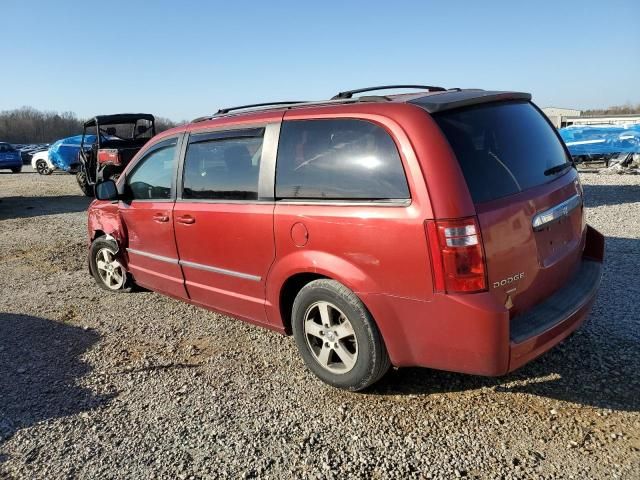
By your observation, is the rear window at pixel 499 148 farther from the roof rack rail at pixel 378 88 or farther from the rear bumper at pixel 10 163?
the rear bumper at pixel 10 163

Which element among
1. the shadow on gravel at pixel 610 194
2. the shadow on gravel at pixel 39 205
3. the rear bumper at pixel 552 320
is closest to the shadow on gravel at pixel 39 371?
the rear bumper at pixel 552 320

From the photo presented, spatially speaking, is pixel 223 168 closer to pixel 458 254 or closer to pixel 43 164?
pixel 458 254

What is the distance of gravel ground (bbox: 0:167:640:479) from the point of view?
259 centimetres

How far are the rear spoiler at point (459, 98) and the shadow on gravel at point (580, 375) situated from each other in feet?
5.97

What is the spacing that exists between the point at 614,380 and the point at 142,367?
3396mm

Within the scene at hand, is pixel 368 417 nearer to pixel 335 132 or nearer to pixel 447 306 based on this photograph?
pixel 447 306

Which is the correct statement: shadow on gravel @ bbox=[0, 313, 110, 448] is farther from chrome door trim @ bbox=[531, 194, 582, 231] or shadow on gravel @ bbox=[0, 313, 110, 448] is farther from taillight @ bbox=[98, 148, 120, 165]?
taillight @ bbox=[98, 148, 120, 165]

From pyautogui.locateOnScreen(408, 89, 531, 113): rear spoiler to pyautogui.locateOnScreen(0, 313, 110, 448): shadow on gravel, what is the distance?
2.91 meters

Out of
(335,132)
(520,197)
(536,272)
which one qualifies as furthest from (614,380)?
(335,132)

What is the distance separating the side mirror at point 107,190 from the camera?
503 centimetres

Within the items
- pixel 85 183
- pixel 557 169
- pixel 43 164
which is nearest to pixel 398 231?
pixel 557 169

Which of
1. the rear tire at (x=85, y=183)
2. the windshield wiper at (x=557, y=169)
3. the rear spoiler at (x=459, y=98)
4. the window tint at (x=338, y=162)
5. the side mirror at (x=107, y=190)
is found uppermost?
the rear spoiler at (x=459, y=98)

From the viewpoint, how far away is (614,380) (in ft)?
10.4

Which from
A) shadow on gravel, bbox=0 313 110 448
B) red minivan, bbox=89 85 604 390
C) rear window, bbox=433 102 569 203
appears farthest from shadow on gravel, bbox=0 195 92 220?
rear window, bbox=433 102 569 203
